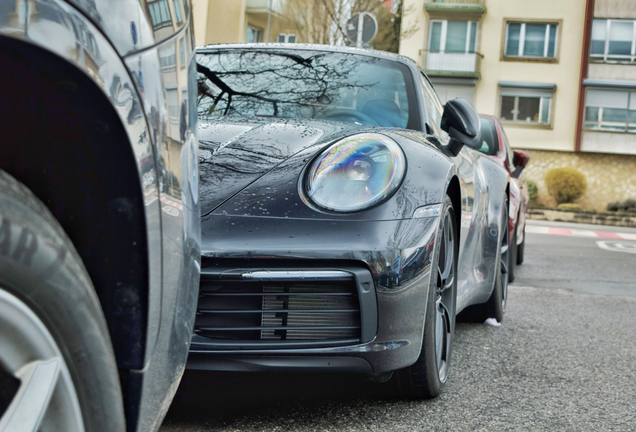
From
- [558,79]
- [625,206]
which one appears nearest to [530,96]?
[558,79]

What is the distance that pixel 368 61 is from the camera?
11.4 ft

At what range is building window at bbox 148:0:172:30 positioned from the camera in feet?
4.31

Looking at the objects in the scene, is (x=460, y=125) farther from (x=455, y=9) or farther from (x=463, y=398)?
(x=455, y=9)

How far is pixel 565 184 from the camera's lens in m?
26.7

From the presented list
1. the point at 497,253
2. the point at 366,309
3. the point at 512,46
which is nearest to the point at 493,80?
the point at 512,46

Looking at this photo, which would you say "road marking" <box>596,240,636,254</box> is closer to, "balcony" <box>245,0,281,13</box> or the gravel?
the gravel

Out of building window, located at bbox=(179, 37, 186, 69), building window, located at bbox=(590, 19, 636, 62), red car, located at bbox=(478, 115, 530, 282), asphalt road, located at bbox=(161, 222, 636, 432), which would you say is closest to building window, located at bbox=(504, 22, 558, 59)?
building window, located at bbox=(590, 19, 636, 62)

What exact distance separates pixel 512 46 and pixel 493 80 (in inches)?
59.3

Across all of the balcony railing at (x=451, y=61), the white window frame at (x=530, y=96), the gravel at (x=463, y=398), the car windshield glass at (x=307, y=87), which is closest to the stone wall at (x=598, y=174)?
the white window frame at (x=530, y=96)

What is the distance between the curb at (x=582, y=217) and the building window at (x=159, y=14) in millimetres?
21119

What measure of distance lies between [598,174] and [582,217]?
7.51 m

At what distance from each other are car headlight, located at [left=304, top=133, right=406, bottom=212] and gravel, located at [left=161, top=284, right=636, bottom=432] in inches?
22.2

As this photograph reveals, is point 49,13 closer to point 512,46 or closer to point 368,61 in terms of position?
point 368,61

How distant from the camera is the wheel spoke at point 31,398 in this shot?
3.50ft
